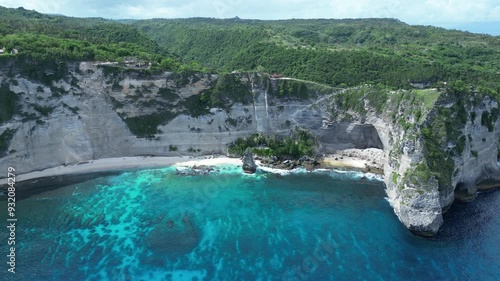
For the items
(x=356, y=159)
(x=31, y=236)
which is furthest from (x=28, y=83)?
(x=356, y=159)

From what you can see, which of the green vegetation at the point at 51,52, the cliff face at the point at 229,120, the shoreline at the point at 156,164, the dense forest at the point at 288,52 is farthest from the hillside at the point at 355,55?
the green vegetation at the point at 51,52

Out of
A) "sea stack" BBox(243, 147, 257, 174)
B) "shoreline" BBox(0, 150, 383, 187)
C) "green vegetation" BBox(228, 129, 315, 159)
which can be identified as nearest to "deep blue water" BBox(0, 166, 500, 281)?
"sea stack" BBox(243, 147, 257, 174)

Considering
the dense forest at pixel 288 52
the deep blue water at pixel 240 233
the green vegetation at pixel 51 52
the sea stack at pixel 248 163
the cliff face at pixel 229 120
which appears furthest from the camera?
the dense forest at pixel 288 52

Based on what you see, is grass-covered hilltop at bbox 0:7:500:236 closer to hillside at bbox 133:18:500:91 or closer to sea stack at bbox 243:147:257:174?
hillside at bbox 133:18:500:91

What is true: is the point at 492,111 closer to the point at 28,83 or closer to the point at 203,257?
the point at 203,257

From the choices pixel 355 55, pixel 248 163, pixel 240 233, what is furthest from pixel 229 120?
pixel 355 55

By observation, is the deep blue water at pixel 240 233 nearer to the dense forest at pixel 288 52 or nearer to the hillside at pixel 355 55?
the dense forest at pixel 288 52
